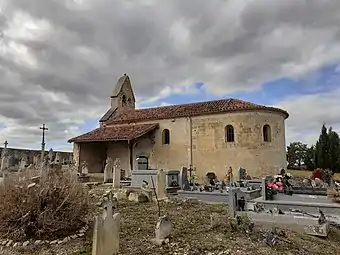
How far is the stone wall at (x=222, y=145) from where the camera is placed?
2191 centimetres

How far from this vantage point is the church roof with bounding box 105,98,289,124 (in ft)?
74.2

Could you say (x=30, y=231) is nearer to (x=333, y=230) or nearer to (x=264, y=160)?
(x=333, y=230)

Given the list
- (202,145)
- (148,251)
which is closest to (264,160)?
(202,145)

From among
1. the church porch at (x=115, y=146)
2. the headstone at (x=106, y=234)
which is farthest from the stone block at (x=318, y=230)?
the church porch at (x=115, y=146)

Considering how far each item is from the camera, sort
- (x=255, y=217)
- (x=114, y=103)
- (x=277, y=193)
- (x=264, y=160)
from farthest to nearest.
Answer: (x=114, y=103)
(x=264, y=160)
(x=277, y=193)
(x=255, y=217)

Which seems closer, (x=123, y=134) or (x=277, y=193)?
(x=277, y=193)

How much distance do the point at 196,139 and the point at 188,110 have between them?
253 cm

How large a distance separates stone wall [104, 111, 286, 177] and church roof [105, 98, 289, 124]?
378 millimetres

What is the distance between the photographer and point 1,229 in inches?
269

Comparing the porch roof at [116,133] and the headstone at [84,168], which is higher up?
the porch roof at [116,133]

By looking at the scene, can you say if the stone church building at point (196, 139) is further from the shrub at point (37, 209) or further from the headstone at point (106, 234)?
the headstone at point (106, 234)

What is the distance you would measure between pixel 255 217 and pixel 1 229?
6720mm

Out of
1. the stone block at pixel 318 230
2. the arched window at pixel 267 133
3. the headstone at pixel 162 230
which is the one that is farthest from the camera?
the arched window at pixel 267 133

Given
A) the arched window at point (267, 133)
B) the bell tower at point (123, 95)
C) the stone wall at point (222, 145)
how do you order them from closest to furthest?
the stone wall at point (222, 145) < the arched window at point (267, 133) < the bell tower at point (123, 95)
